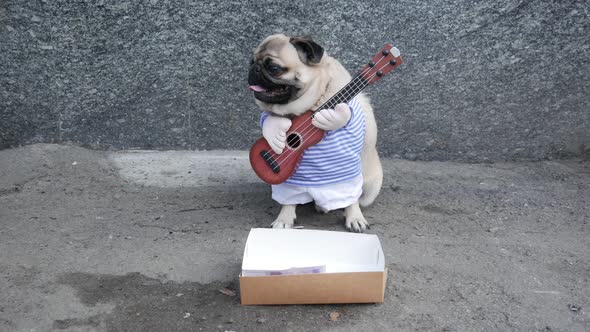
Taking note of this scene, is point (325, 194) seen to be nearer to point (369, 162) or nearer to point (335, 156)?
point (335, 156)

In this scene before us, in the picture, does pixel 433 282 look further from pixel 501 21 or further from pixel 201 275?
pixel 501 21

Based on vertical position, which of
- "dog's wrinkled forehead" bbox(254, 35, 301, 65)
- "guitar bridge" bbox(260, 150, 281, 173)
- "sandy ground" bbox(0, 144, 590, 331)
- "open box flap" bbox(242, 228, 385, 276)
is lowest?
"sandy ground" bbox(0, 144, 590, 331)

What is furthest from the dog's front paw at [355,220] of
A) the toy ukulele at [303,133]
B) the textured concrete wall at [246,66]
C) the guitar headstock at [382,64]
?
the textured concrete wall at [246,66]

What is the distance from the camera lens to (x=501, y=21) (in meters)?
4.12

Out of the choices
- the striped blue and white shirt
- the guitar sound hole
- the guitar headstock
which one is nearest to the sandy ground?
the striped blue and white shirt

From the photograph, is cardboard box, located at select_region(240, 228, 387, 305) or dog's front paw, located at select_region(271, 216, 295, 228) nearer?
cardboard box, located at select_region(240, 228, 387, 305)

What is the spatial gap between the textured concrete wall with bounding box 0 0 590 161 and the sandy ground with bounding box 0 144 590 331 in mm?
174

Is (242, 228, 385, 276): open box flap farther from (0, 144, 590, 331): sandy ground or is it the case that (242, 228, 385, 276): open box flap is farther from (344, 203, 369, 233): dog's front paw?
(344, 203, 369, 233): dog's front paw

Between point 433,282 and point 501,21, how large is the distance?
1.99m

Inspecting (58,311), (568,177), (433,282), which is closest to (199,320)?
(58,311)

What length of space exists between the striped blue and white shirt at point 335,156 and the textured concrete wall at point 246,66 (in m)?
0.99

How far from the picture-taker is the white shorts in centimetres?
331

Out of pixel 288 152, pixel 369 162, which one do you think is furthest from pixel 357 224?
pixel 288 152

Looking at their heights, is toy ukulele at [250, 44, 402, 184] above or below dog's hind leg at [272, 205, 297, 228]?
above
